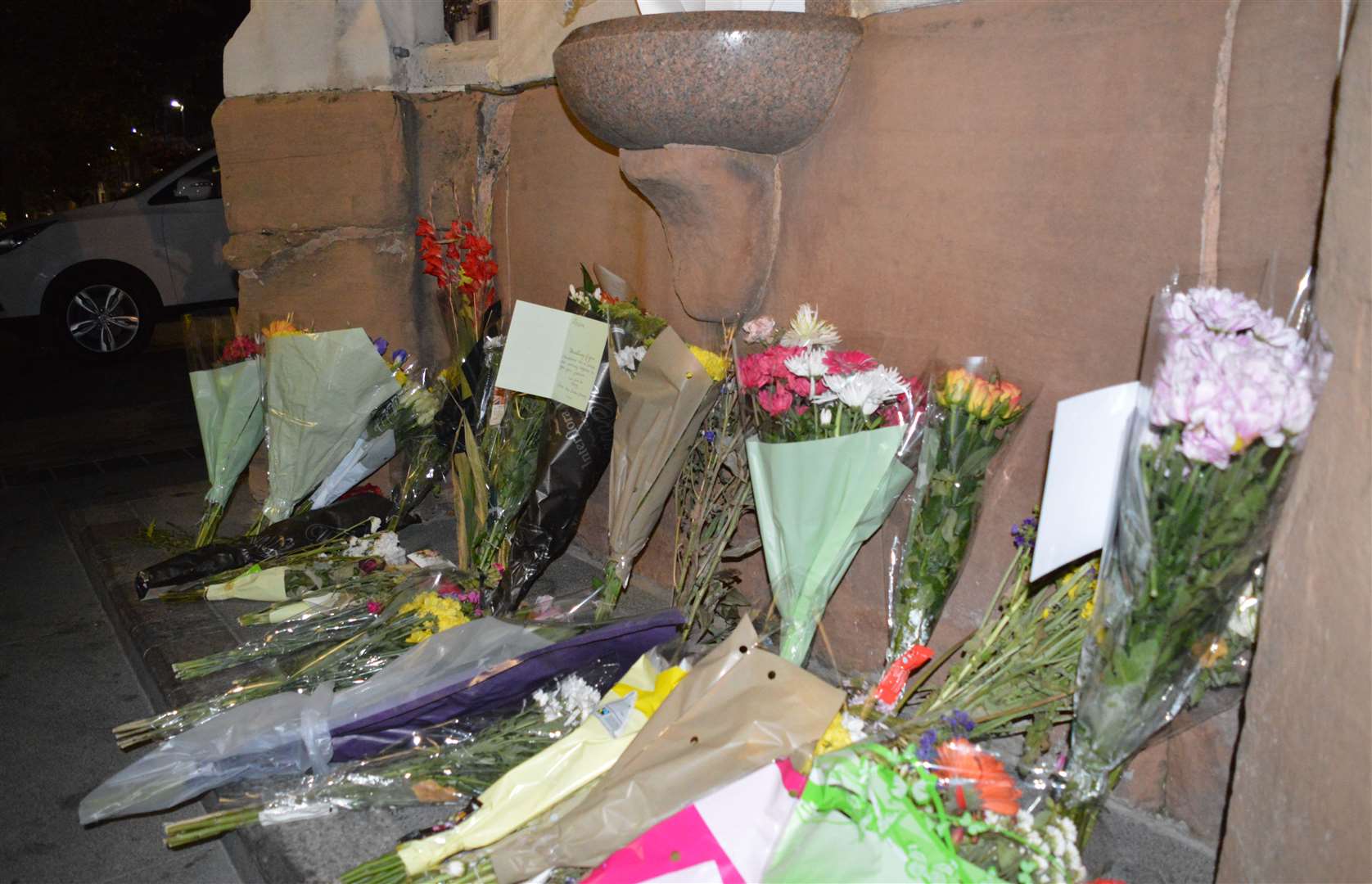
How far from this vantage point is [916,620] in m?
2.14

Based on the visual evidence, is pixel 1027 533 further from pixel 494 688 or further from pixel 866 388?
pixel 494 688

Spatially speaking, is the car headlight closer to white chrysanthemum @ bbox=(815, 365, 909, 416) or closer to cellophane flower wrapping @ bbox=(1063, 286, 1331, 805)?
white chrysanthemum @ bbox=(815, 365, 909, 416)

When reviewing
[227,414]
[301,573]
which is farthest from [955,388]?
[227,414]

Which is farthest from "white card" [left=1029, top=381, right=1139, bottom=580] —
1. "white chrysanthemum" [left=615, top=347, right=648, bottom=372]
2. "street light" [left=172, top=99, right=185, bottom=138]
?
"street light" [left=172, top=99, right=185, bottom=138]

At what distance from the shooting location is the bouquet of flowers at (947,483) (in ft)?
6.60

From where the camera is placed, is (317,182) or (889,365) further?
(317,182)

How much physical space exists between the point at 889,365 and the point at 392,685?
4.67 feet

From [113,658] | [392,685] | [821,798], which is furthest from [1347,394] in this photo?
[113,658]

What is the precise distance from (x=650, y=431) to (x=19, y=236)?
338 inches

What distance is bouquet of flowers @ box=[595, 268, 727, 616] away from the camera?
2488 millimetres

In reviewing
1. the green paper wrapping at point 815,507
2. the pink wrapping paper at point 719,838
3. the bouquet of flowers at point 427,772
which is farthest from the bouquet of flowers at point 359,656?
the pink wrapping paper at point 719,838

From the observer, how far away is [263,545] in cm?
334

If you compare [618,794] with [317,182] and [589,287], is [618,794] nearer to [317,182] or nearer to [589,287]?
[589,287]

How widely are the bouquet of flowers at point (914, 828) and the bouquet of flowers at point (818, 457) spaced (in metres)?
0.68
